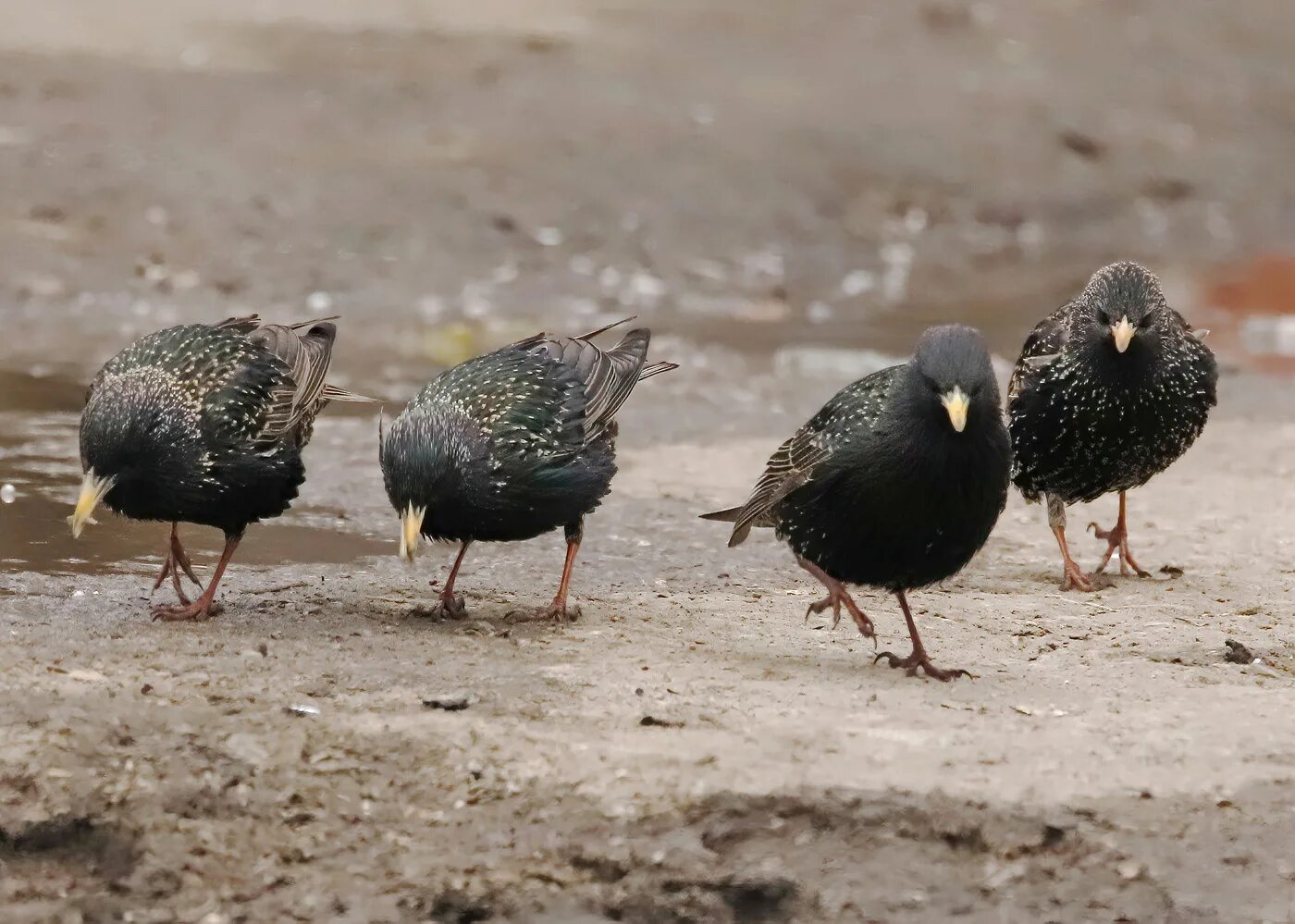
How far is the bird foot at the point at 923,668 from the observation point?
543 centimetres

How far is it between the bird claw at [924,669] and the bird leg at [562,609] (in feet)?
3.70

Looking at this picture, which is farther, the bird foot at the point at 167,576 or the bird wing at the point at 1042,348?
the bird wing at the point at 1042,348

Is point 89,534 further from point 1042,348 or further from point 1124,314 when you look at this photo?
point 1124,314

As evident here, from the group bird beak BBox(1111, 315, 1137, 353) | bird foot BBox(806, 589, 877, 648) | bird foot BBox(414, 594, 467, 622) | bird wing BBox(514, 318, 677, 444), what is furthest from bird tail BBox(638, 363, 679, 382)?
bird beak BBox(1111, 315, 1137, 353)

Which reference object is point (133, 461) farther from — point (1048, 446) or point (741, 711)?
point (1048, 446)

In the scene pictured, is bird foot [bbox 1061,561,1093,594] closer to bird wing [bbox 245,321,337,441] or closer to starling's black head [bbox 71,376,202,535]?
bird wing [bbox 245,321,337,441]

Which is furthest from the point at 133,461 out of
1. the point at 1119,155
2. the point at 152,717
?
the point at 1119,155

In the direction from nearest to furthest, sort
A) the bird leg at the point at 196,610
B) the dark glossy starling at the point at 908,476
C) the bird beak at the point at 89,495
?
the dark glossy starling at the point at 908,476 < the bird beak at the point at 89,495 < the bird leg at the point at 196,610

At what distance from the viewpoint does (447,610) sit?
20.4ft

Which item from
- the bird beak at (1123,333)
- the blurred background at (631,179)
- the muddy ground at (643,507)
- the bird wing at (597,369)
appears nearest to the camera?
the muddy ground at (643,507)

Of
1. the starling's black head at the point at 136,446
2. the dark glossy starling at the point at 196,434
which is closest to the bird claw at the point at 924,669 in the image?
the dark glossy starling at the point at 196,434

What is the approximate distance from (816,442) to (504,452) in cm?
98

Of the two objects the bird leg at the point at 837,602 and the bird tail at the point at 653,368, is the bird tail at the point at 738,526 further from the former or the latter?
the bird tail at the point at 653,368

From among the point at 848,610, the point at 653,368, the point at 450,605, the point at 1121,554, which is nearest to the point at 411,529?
the point at 450,605
